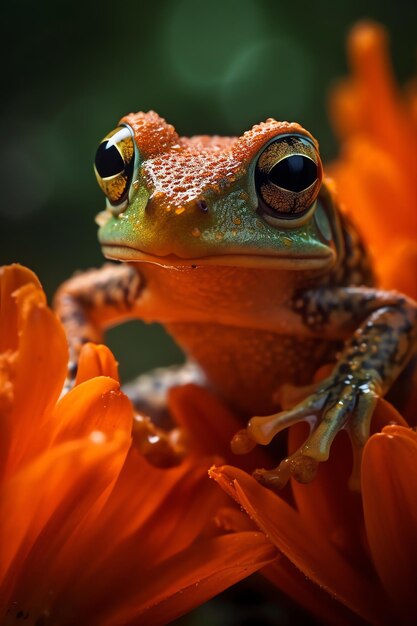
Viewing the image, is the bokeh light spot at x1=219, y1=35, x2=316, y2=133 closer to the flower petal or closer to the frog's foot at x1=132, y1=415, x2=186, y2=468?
the flower petal

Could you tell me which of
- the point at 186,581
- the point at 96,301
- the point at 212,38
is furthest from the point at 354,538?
the point at 212,38

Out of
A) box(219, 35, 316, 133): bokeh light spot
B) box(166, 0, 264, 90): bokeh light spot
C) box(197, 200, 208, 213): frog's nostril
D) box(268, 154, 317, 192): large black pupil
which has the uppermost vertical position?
box(166, 0, 264, 90): bokeh light spot

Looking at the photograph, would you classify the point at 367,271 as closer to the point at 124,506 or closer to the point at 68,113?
the point at 124,506

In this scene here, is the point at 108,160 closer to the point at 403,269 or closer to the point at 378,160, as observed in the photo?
the point at 403,269

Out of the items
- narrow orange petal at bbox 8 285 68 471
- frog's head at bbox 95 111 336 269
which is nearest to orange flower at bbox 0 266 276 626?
narrow orange petal at bbox 8 285 68 471

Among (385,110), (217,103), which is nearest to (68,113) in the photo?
(217,103)

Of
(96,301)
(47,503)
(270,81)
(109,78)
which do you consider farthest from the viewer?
(270,81)

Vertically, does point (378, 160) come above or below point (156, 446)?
above
